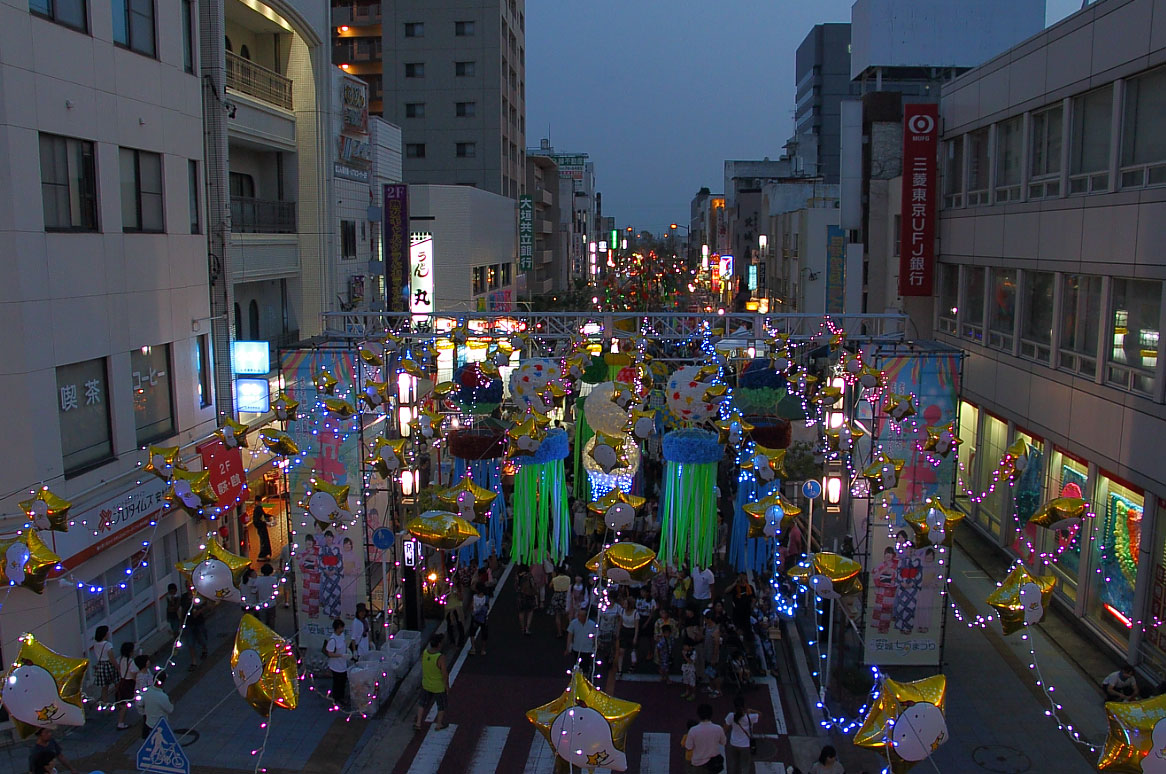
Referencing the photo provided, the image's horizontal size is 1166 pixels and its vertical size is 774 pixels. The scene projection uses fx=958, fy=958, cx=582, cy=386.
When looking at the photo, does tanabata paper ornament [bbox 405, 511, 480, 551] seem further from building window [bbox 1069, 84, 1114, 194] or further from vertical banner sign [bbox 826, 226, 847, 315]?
vertical banner sign [bbox 826, 226, 847, 315]

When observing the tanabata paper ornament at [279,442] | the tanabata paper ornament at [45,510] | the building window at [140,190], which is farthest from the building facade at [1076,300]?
the building window at [140,190]

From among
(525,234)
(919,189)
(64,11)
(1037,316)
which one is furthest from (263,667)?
(525,234)

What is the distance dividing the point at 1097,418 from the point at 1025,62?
24.4 feet

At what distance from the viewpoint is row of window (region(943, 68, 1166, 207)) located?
1357cm

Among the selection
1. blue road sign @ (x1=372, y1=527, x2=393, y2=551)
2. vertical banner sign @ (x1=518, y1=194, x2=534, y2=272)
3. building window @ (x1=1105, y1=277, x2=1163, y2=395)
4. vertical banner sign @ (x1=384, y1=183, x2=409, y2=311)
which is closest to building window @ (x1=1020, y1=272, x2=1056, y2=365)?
building window @ (x1=1105, y1=277, x2=1163, y2=395)

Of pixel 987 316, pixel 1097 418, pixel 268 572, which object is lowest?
pixel 268 572

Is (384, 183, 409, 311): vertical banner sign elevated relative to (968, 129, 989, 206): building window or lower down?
lower down

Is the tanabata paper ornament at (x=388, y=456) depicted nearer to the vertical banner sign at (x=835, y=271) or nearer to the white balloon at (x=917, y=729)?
the white balloon at (x=917, y=729)

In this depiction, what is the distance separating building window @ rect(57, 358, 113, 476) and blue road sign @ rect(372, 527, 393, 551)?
4.01 meters

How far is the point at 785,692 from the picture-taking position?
13477mm

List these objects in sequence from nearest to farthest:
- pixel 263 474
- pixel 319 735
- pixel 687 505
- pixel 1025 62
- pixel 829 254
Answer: pixel 319 735
pixel 687 505
pixel 1025 62
pixel 263 474
pixel 829 254

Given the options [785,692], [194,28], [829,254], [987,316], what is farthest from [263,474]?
[829,254]

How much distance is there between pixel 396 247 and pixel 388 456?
14707 mm

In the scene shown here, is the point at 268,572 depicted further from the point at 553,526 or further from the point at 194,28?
the point at 194,28
